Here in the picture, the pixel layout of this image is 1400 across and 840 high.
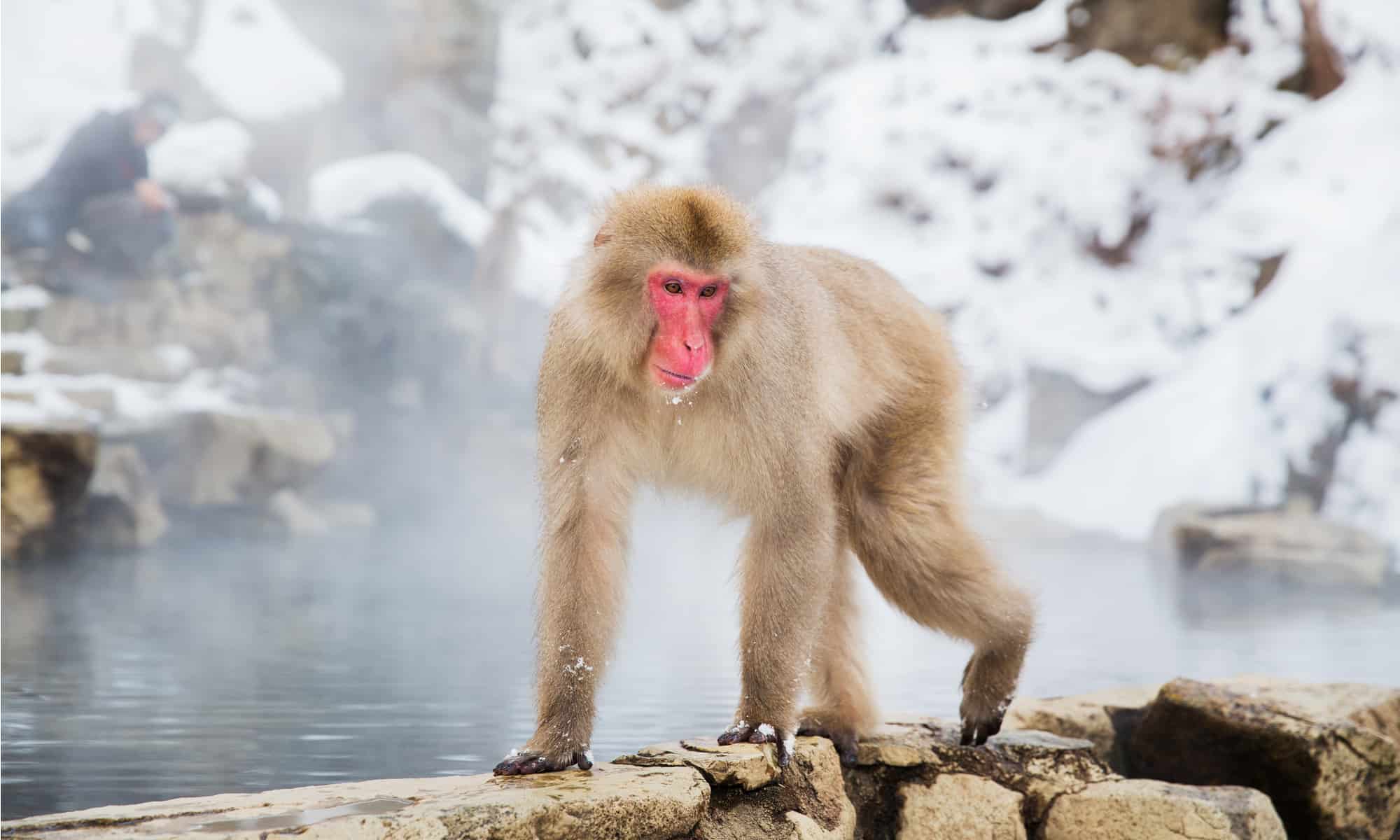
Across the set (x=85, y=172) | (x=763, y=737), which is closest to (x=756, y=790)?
(x=763, y=737)

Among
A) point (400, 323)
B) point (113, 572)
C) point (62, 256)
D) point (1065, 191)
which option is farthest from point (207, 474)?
point (1065, 191)

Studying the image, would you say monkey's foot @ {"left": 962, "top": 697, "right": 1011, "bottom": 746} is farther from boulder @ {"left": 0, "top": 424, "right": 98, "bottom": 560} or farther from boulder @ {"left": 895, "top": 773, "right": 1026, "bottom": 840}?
boulder @ {"left": 0, "top": 424, "right": 98, "bottom": 560}

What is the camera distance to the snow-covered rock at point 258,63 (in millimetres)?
14430

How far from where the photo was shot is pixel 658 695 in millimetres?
3604

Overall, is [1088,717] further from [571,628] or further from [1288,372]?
[1288,372]

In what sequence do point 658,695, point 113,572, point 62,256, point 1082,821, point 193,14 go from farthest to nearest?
point 193,14
point 62,256
point 113,572
point 658,695
point 1082,821

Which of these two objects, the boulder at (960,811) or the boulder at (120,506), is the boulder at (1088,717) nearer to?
the boulder at (960,811)

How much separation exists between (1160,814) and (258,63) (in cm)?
1474

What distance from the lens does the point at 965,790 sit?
2.35m

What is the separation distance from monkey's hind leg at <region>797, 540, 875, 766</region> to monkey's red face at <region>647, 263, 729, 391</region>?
67cm

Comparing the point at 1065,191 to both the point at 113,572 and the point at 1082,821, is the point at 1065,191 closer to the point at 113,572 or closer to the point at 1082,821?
the point at 113,572

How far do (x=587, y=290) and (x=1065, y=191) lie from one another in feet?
44.3

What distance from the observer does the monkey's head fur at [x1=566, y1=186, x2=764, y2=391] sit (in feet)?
6.23

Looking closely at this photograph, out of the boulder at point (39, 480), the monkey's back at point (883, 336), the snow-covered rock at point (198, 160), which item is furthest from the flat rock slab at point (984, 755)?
the snow-covered rock at point (198, 160)
